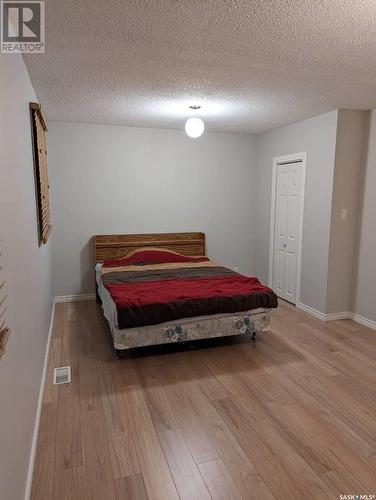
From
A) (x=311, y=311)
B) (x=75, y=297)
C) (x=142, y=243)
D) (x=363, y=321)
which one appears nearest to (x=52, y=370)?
(x=75, y=297)

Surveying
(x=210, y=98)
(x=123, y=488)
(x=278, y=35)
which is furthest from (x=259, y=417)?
(x=210, y=98)

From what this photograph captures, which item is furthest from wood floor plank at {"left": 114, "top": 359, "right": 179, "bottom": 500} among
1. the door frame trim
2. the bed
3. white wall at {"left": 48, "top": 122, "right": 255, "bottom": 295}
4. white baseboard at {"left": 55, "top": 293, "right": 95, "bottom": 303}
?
the door frame trim

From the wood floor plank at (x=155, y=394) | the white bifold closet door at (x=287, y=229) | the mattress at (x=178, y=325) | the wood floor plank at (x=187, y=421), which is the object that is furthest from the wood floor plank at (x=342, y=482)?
the white bifold closet door at (x=287, y=229)

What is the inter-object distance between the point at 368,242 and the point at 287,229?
1.14 meters

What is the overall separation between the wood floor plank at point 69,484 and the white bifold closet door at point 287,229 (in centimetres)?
361

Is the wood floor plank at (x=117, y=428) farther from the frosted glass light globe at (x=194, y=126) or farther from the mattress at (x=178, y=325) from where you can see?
the frosted glass light globe at (x=194, y=126)

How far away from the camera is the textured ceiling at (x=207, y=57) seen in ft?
6.02

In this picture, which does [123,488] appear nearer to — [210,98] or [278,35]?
[278,35]

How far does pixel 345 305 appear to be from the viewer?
421cm

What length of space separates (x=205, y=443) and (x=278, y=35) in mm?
2527

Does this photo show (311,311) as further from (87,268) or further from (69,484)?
(69,484)

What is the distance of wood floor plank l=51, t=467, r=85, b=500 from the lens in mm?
1681

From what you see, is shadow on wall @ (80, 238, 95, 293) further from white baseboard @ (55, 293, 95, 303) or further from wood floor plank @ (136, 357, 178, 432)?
wood floor plank @ (136, 357, 178, 432)

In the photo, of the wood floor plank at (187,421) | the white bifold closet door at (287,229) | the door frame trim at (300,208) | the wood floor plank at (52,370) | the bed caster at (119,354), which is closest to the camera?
the wood floor plank at (187,421)
